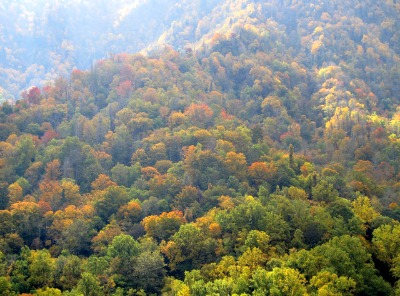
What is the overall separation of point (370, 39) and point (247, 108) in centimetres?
7986

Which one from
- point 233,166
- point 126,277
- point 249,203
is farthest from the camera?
point 233,166

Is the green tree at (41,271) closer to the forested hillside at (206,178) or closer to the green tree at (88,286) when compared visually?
the forested hillside at (206,178)

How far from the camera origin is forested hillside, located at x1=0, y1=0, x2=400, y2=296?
57.3 meters

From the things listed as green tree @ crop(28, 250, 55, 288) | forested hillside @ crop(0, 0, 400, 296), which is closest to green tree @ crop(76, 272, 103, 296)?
forested hillside @ crop(0, 0, 400, 296)

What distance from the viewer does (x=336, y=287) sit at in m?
51.5

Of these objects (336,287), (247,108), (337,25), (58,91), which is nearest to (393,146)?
(247,108)

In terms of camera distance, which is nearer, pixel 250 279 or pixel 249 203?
pixel 250 279

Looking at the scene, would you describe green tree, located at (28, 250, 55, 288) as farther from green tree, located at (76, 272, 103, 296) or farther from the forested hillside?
green tree, located at (76, 272, 103, 296)

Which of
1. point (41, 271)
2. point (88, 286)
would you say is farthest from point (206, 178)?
point (88, 286)

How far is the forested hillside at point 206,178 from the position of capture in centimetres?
5731

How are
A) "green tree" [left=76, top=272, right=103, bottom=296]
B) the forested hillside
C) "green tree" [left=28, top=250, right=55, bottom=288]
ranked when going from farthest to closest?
the forested hillside, "green tree" [left=28, top=250, right=55, bottom=288], "green tree" [left=76, top=272, right=103, bottom=296]

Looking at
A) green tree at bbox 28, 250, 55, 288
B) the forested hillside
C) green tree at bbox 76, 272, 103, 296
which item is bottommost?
green tree at bbox 76, 272, 103, 296

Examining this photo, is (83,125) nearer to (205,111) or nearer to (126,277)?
(205,111)

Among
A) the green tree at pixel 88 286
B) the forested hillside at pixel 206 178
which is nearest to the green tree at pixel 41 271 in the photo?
the forested hillside at pixel 206 178
